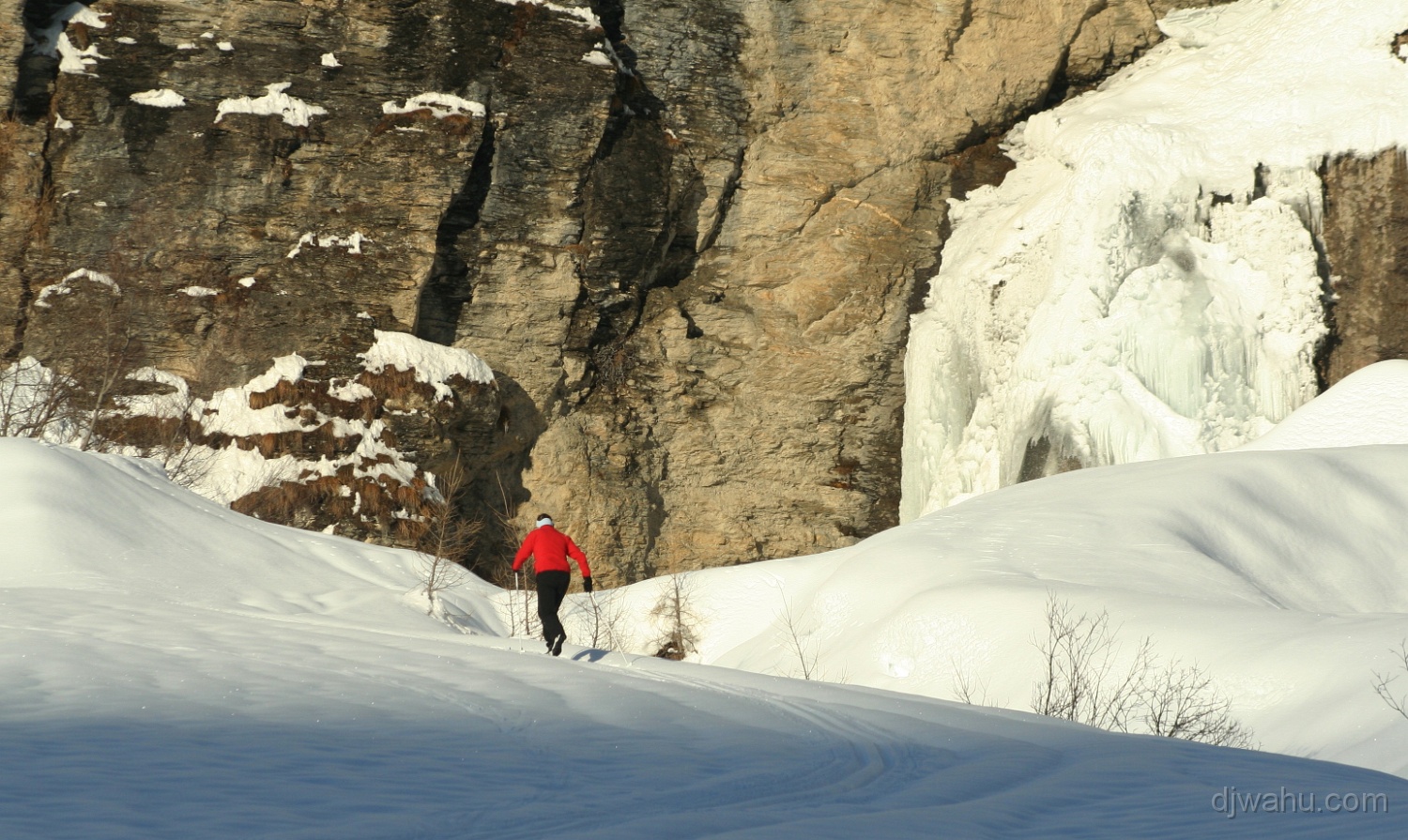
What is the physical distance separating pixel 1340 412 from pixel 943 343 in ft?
24.0

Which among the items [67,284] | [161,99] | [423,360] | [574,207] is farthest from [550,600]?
[161,99]

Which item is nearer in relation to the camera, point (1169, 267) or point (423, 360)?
point (1169, 267)

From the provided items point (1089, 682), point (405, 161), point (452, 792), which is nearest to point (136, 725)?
point (452, 792)

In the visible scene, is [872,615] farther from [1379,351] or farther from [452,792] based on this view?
[1379,351]

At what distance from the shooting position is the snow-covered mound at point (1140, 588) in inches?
343

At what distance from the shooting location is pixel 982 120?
77.3ft

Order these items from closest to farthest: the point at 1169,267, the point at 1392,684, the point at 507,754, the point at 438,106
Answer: the point at 507,754, the point at 1392,684, the point at 1169,267, the point at 438,106

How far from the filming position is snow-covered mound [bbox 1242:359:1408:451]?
16.0m

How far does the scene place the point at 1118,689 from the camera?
9.06m

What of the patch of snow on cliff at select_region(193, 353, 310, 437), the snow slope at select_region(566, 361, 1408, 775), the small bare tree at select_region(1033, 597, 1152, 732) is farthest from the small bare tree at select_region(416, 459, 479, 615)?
the small bare tree at select_region(1033, 597, 1152, 732)

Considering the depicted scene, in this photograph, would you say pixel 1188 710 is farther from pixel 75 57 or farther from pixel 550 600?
pixel 75 57

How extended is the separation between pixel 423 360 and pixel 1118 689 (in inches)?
579

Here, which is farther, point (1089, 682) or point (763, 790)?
point (1089, 682)

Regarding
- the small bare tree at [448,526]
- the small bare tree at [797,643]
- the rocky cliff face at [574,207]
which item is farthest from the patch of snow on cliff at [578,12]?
the small bare tree at [797,643]
